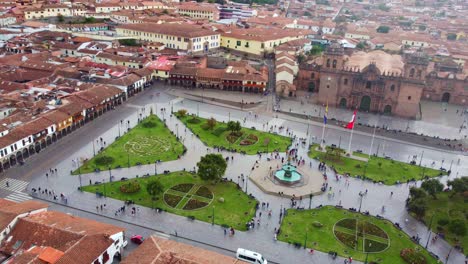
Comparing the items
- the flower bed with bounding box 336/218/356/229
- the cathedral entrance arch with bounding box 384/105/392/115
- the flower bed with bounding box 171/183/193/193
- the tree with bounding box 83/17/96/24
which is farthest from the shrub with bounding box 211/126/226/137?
the tree with bounding box 83/17/96/24

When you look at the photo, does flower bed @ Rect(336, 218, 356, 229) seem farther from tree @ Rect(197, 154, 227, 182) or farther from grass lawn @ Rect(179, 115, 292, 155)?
grass lawn @ Rect(179, 115, 292, 155)

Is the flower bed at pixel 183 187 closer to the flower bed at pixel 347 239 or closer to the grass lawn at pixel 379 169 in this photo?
the flower bed at pixel 347 239

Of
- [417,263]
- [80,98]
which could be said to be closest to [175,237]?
[417,263]

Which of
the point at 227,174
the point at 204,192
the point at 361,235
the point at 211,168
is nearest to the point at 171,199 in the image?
the point at 204,192

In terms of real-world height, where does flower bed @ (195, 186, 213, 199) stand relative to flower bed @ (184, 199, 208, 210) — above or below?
above

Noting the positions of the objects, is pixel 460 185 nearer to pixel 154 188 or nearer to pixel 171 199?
pixel 171 199

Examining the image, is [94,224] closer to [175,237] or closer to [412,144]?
[175,237]

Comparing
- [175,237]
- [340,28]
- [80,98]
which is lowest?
[175,237]
